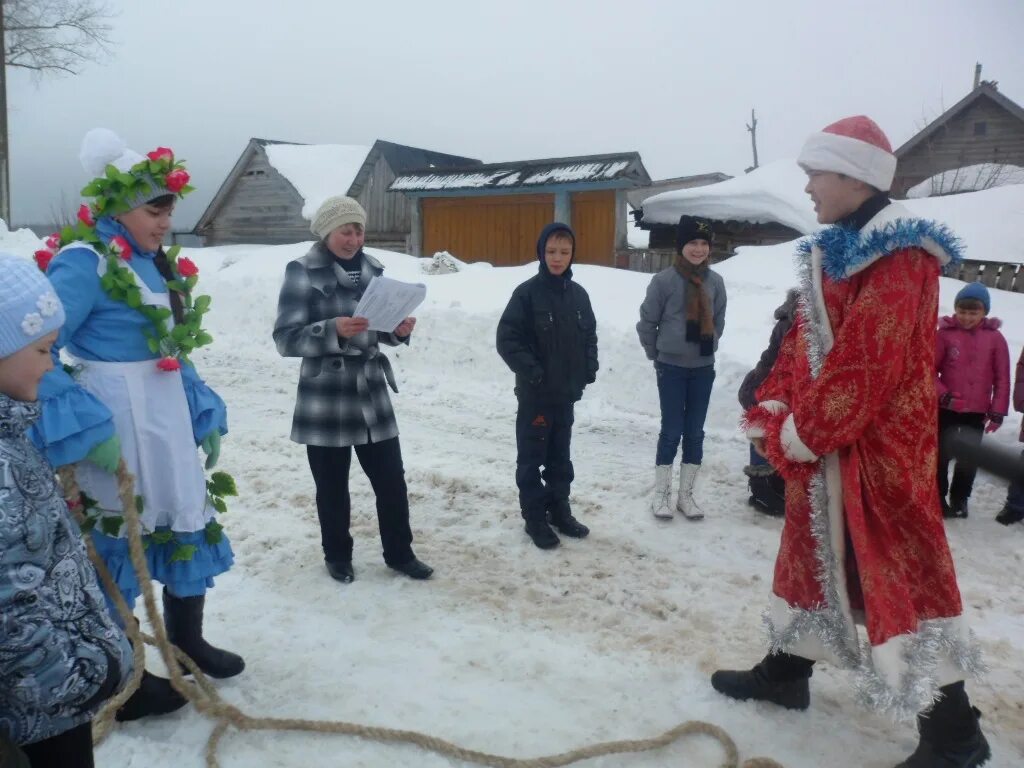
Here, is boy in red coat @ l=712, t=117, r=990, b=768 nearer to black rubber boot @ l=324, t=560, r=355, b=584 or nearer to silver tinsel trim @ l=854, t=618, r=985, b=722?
silver tinsel trim @ l=854, t=618, r=985, b=722

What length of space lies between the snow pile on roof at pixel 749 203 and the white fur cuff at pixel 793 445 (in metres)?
13.8

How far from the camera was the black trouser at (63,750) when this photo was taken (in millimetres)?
1749

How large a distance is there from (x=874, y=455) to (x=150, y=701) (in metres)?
2.83

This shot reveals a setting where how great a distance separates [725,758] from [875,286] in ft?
5.80

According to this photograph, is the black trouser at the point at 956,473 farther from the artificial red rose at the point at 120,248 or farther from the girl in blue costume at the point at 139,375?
the artificial red rose at the point at 120,248

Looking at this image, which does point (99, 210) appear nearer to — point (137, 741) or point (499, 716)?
point (137, 741)

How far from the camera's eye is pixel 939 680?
2463 mm

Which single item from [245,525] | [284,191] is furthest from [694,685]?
[284,191]

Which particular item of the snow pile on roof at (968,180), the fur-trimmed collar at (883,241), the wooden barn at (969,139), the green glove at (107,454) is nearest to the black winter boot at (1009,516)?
the fur-trimmed collar at (883,241)

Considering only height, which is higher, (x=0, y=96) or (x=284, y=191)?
(x=0, y=96)

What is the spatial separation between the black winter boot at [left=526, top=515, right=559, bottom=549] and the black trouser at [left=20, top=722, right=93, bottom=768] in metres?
2.97

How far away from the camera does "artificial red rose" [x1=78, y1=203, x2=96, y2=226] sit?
274cm

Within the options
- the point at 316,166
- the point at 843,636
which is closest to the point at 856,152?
the point at 843,636

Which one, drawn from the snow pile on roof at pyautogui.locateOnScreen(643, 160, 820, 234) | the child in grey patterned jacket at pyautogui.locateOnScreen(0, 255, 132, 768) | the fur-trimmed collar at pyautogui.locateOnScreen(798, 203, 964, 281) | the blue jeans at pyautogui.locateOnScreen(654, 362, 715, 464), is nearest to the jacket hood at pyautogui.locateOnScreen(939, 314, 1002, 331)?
the blue jeans at pyautogui.locateOnScreen(654, 362, 715, 464)
